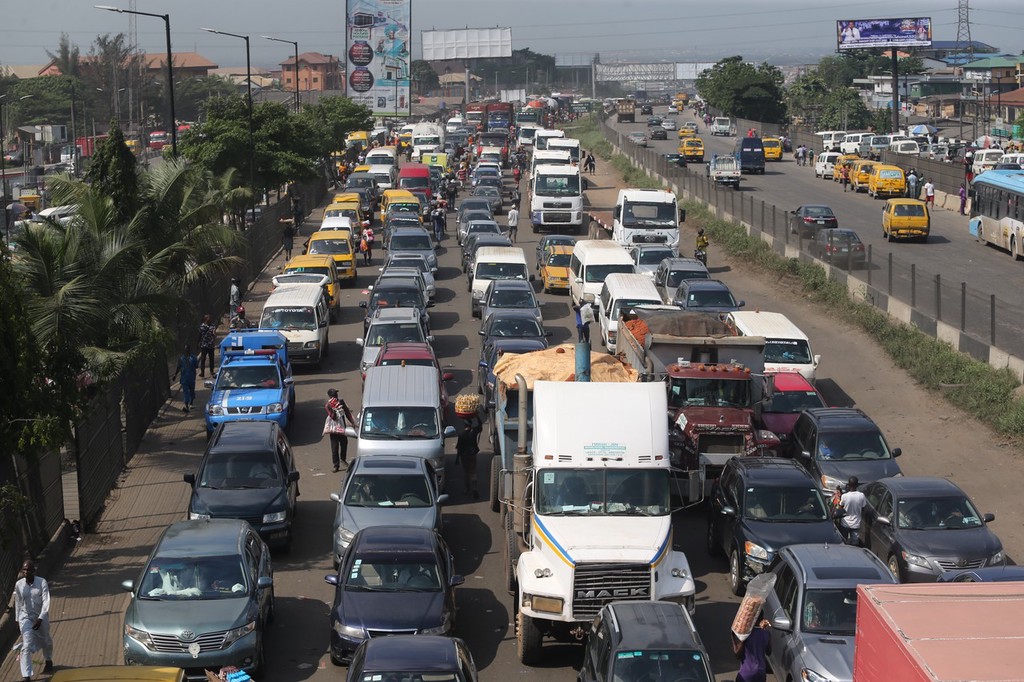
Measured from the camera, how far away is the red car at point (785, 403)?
25297 millimetres

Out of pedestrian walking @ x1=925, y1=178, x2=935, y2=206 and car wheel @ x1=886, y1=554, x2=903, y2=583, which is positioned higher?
pedestrian walking @ x1=925, y1=178, x2=935, y2=206

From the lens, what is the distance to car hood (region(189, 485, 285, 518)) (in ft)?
65.0

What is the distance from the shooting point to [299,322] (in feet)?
107

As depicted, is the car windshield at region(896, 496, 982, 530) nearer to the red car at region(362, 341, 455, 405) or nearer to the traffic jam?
the traffic jam

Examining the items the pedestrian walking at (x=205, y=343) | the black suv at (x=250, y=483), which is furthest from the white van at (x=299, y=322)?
the black suv at (x=250, y=483)

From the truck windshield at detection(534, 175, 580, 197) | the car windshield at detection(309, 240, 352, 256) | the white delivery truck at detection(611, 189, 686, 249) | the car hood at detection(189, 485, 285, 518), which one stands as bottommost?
the car hood at detection(189, 485, 285, 518)

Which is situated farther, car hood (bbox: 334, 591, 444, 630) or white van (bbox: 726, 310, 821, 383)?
white van (bbox: 726, 310, 821, 383)

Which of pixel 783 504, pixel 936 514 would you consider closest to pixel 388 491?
pixel 783 504

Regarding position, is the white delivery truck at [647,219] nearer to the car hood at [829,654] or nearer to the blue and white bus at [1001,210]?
the blue and white bus at [1001,210]

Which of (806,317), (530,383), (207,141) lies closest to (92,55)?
(207,141)

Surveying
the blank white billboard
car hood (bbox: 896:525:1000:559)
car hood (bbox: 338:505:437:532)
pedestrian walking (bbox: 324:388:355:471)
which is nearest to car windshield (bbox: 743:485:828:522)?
car hood (bbox: 896:525:1000:559)

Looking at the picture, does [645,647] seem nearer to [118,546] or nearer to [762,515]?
[762,515]

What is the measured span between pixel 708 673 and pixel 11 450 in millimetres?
9481

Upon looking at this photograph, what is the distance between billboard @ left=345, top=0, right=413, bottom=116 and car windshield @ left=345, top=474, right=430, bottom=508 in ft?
312
